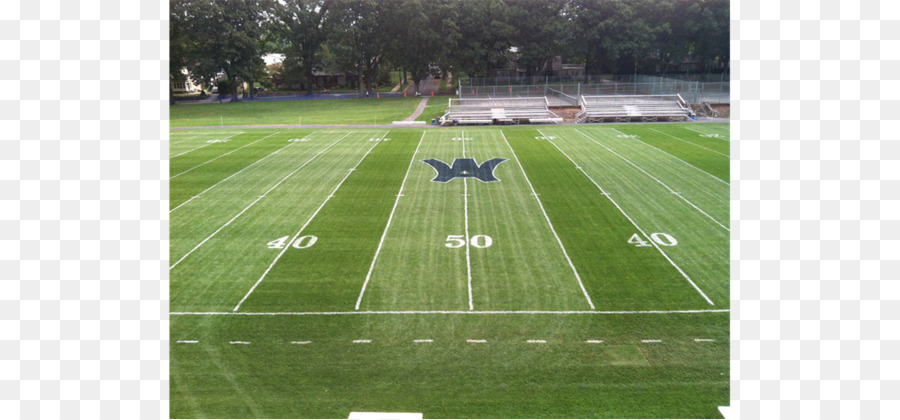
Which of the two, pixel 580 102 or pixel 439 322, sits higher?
pixel 580 102

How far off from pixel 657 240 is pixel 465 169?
41.3ft

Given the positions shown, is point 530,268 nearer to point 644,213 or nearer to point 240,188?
point 644,213

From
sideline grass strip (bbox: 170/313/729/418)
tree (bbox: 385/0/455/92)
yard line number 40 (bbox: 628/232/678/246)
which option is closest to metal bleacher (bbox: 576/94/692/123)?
tree (bbox: 385/0/455/92)

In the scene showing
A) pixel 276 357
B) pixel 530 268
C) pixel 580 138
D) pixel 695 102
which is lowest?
pixel 276 357

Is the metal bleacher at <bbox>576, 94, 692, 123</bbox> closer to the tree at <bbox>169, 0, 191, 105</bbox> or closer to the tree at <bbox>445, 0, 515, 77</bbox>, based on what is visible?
the tree at <bbox>445, 0, 515, 77</bbox>

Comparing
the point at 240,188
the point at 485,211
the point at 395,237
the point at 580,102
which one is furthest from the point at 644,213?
the point at 580,102

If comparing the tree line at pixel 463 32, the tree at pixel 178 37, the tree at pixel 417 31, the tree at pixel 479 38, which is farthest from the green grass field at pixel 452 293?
the tree at pixel 178 37

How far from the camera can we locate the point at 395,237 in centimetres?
1897

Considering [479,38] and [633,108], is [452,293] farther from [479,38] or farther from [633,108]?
[479,38]

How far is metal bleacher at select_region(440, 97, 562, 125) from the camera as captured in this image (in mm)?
48969

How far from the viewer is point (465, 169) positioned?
2928 centimetres

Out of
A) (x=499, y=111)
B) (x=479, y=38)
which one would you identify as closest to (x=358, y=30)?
(x=479, y=38)

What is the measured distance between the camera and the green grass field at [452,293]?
10.6 meters

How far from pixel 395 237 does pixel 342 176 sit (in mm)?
9902
